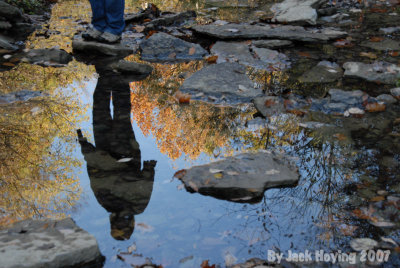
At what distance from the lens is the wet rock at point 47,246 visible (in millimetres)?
1920

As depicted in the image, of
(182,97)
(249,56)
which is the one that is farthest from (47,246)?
(249,56)

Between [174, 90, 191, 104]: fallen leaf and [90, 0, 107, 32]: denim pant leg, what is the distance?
2.06 metres

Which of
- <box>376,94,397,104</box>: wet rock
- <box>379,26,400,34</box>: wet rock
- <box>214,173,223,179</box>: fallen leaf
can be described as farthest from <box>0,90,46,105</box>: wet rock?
<box>379,26,400,34</box>: wet rock

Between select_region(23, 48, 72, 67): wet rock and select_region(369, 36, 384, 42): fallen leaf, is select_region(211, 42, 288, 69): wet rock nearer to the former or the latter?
select_region(369, 36, 384, 42): fallen leaf

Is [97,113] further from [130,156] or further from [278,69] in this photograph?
[278,69]

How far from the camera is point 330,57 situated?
5.27m

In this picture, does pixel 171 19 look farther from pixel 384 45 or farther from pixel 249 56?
pixel 384 45

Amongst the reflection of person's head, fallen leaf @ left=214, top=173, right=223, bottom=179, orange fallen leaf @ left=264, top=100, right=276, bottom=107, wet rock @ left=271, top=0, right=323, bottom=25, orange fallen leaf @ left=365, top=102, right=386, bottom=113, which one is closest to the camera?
the reflection of person's head

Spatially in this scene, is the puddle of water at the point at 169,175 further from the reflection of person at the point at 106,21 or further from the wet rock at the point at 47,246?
the reflection of person at the point at 106,21

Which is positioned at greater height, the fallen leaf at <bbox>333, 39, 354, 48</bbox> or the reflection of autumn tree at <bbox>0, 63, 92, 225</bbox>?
the fallen leaf at <bbox>333, 39, 354, 48</bbox>

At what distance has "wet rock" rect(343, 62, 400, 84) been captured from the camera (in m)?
4.46

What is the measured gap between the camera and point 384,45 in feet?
18.2

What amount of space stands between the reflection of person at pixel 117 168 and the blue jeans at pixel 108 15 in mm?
1942

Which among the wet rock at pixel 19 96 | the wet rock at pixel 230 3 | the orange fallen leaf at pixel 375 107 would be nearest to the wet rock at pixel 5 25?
the wet rock at pixel 19 96
